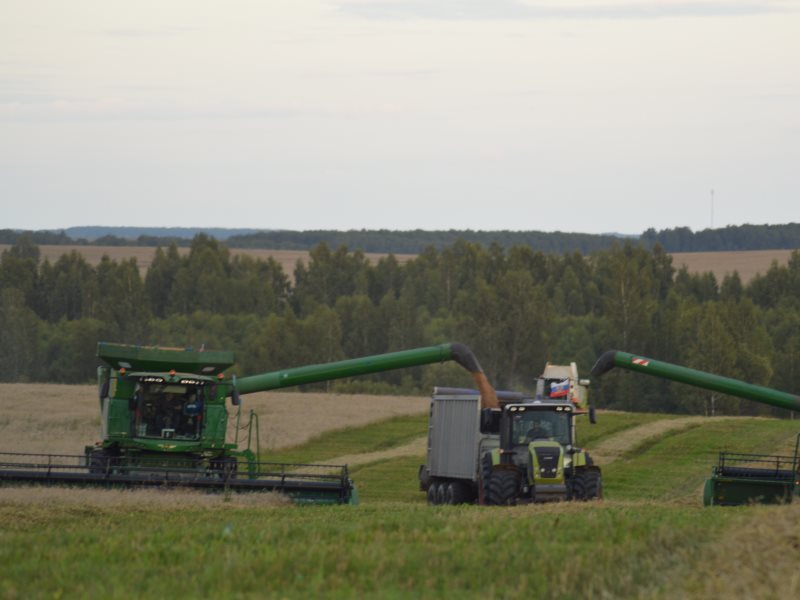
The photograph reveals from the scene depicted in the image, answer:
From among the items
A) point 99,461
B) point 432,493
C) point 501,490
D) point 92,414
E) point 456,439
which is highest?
point 456,439

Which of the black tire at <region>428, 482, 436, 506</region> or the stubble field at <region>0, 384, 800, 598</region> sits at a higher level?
the stubble field at <region>0, 384, 800, 598</region>

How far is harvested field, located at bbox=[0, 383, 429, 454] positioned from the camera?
47125 millimetres

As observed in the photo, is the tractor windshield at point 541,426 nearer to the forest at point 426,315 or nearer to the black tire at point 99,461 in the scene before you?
the black tire at point 99,461

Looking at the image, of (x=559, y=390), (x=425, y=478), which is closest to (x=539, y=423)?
(x=425, y=478)

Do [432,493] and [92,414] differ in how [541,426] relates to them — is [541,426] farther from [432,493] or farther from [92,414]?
[92,414]

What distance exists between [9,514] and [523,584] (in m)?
9.86

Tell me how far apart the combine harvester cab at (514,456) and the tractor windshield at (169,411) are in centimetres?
529

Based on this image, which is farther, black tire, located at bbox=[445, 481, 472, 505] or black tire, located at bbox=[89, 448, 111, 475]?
black tire, located at bbox=[445, 481, 472, 505]

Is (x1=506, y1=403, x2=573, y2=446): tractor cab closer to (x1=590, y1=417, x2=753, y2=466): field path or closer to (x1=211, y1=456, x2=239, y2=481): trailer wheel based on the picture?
(x1=211, y1=456, x2=239, y2=481): trailer wheel

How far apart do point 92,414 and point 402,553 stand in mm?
44677

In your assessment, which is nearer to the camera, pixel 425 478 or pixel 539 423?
pixel 539 423

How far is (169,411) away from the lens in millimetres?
28516

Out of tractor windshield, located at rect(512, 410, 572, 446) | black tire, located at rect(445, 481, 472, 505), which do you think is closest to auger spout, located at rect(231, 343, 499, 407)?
black tire, located at rect(445, 481, 472, 505)

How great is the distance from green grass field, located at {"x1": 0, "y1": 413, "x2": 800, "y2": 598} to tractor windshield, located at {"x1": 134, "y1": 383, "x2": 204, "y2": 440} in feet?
25.2
